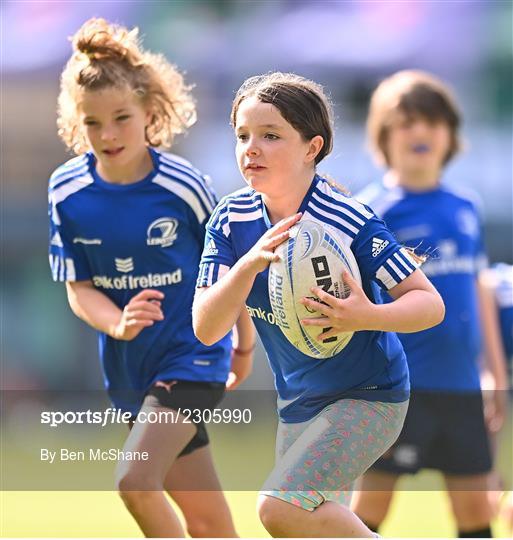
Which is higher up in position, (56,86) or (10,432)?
(56,86)

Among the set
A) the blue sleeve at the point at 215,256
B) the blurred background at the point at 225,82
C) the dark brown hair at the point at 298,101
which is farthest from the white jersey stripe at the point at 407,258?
the blurred background at the point at 225,82

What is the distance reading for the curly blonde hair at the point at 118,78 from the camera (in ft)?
16.9

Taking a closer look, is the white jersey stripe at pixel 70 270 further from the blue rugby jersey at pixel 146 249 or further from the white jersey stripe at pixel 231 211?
the white jersey stripe at pixel 231 211

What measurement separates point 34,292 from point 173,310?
38.9ft

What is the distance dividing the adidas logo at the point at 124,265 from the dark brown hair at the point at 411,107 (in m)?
2.03

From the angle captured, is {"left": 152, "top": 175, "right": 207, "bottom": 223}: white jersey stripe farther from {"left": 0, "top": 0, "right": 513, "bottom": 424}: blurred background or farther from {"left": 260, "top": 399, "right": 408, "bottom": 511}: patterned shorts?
{"left": 0, "top": 0, "right": 513, "bottom": 424}: blurred background

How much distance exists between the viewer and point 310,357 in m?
4.22

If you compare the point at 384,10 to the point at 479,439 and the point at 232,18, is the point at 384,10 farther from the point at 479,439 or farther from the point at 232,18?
the point at 479,439

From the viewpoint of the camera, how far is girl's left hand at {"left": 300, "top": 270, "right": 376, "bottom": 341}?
378cm

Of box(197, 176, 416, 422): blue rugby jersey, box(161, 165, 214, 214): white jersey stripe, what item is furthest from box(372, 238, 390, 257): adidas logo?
box(161, 165, 214, 214): white jersey stripe

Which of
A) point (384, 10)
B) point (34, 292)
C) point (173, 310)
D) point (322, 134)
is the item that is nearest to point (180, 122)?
point (173, 310)

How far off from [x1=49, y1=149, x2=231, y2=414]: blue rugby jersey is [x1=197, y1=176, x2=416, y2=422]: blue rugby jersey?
84 cm

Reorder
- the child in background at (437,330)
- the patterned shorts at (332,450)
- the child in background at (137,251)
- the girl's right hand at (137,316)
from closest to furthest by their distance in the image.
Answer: the patterned shorts at (332,450)
the girl's right hand at (137,316)
the child in background at (137,251)
the child in background at (437,330)

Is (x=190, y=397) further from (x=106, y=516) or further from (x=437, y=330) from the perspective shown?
(x=106, y=516)
